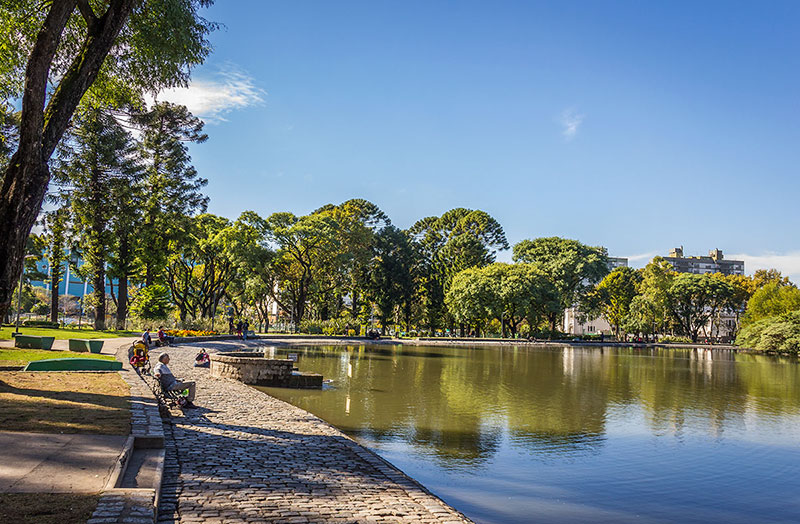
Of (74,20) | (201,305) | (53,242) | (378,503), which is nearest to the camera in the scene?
(378,503)

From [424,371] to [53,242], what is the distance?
104ft

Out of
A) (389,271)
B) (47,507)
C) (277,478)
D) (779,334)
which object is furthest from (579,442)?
(389,271)

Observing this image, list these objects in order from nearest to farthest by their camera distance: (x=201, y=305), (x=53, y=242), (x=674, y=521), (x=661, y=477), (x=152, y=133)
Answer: (x=674, y=521) → (x=661, y=477) → (x=53, y=242) → (x=152, y=133) → (x=201, y=305)

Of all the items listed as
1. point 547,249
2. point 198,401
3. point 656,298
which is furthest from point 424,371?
point 656,298

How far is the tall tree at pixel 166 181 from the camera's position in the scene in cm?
4344

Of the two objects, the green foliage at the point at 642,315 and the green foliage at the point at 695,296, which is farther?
the green foliage at the point at 695,296

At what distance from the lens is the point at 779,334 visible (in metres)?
57.4

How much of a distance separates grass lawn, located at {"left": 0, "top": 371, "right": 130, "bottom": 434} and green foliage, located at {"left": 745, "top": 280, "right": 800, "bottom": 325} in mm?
73836

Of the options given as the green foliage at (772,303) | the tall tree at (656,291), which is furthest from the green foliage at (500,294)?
the green foliage at (772,303)

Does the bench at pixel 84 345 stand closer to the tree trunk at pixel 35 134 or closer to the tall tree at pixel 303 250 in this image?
the tree trunk at pixel 35 134

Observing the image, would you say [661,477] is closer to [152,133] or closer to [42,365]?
[42,365]

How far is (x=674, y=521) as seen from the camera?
802 cm

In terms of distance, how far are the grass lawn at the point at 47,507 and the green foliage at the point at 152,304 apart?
118 ft

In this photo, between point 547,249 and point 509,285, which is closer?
point 509,285
